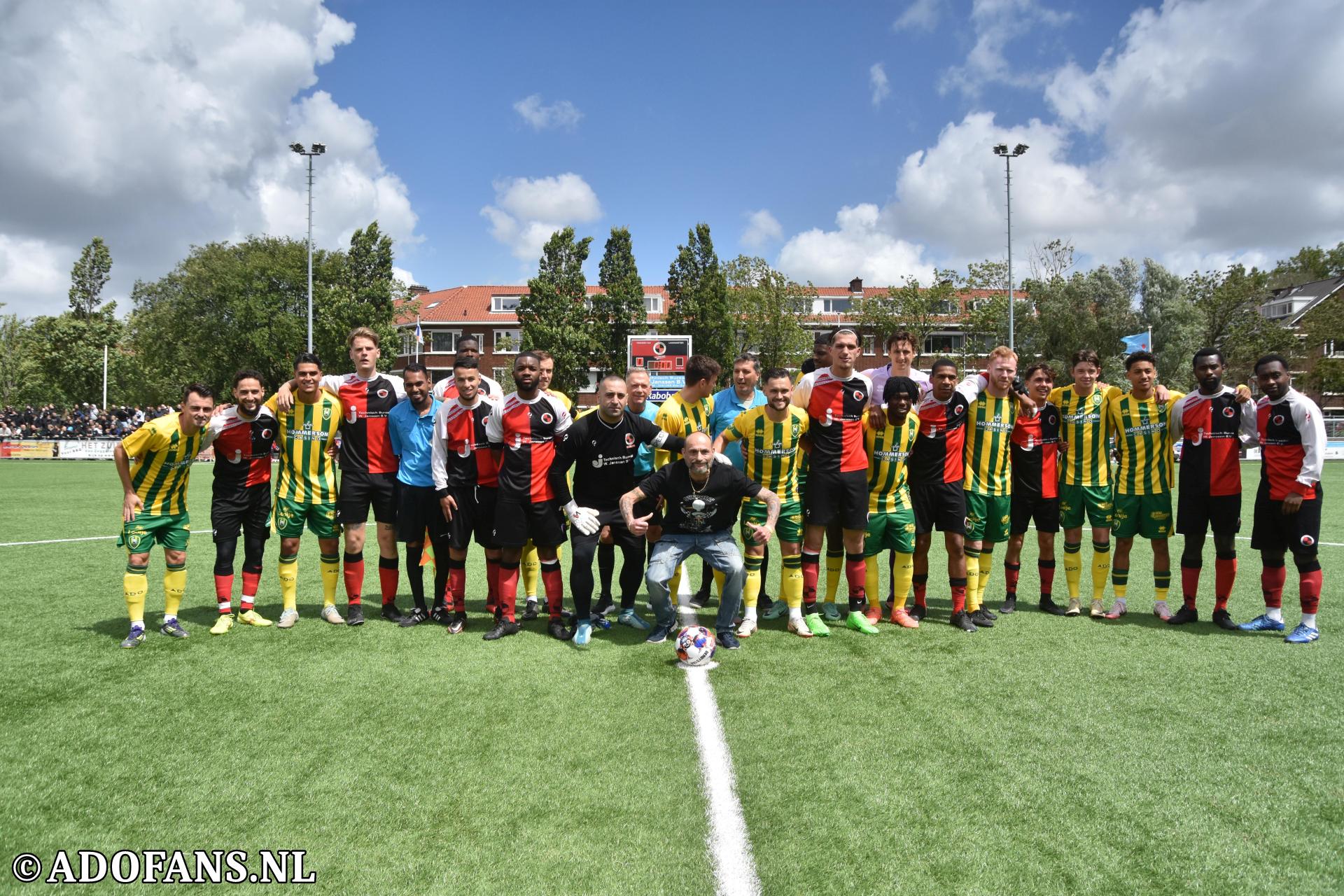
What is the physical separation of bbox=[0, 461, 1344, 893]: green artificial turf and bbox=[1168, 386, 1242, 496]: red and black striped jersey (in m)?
1.14

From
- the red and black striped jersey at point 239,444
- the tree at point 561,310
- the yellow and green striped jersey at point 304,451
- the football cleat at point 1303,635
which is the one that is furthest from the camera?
the tree at point 561,310

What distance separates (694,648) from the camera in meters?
5.12

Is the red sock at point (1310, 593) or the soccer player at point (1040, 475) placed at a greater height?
the soccer player at point (1040, 475)

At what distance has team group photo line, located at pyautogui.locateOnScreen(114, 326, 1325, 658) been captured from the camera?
18.9 ft

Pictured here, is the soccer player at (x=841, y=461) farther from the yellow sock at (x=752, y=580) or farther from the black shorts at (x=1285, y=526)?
the black shorts at (x=1285, y=526)

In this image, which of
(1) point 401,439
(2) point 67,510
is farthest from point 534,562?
(2) point 67,510

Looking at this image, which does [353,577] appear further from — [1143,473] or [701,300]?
[701,300]

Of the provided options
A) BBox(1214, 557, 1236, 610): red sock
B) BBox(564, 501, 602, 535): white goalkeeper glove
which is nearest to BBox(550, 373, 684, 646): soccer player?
BBox(564, 501, 602, 535): white goalkeeper glove

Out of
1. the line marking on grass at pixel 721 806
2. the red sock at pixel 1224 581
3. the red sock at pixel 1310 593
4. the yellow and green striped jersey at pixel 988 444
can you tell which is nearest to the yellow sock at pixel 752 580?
the line marking on grass at pixel 721 806

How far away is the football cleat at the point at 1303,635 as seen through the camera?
5672mm

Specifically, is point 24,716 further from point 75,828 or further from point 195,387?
point 195,387

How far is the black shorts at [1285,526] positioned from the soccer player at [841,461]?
3.01 metres

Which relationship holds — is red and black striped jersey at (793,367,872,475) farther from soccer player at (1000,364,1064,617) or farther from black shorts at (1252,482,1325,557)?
black shorts at (1252,482,1325,557)

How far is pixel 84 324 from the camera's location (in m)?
53.7
